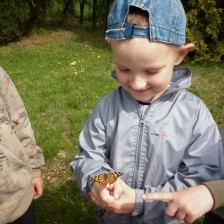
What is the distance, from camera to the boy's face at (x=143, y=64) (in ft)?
4.92

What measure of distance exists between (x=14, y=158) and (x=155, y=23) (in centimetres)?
97

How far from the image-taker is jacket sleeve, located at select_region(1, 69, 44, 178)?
1966 mm

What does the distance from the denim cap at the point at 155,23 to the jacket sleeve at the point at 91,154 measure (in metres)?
0.49

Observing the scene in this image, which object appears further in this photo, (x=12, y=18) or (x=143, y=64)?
(x=12, y=18)

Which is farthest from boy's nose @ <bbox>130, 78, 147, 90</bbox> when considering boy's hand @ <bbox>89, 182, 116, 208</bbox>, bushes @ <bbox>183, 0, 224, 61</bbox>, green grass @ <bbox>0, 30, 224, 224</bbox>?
bushes @ <bbox>183, 0, 224, 61</bbox>

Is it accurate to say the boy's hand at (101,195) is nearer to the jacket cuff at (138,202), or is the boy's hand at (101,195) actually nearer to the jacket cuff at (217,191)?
the jacket cuff at (138,202)

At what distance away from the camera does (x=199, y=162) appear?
1.72 m

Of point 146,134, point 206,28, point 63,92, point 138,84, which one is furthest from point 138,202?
point 206,28

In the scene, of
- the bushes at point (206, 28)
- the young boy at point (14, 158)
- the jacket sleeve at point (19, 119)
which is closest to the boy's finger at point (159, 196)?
the young boy at point (14, 158)

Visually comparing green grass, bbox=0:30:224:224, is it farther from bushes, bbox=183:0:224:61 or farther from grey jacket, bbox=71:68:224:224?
grey jacket, bbox=71:68:224:224

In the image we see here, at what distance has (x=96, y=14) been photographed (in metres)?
12.6

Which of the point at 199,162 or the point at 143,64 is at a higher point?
the point at 143,64

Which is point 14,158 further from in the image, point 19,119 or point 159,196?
point 159,196

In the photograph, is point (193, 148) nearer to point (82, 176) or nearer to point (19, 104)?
point (82, 176)
